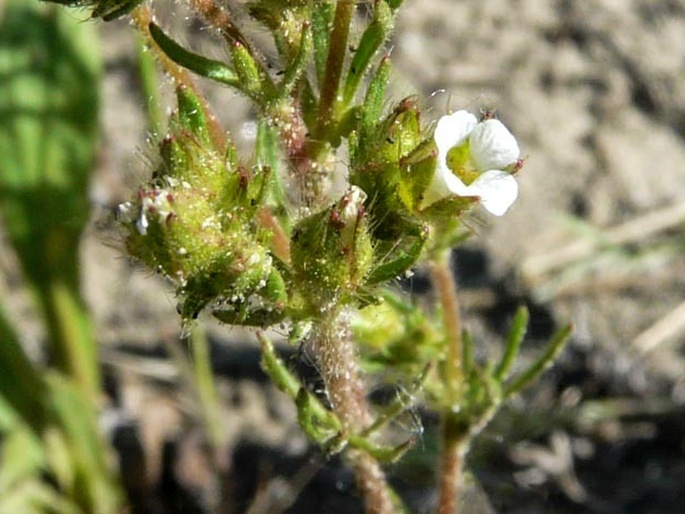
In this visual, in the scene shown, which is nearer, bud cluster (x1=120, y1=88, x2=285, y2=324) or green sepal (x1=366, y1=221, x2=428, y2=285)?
bud cluster (x1=120, y1=88, x2=285, y2=324)

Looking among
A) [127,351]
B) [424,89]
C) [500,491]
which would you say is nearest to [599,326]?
[500,491]

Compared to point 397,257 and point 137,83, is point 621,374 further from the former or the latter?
point 137,83

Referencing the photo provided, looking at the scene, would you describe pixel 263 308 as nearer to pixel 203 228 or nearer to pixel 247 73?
pixel 203 228

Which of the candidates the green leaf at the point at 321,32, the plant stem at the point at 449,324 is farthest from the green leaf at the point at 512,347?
the green leaf at the point at 321,32

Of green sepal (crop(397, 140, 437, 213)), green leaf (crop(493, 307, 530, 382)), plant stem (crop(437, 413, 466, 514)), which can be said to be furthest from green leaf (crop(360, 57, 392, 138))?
plant stem (crop(437, 413, 466, 514))

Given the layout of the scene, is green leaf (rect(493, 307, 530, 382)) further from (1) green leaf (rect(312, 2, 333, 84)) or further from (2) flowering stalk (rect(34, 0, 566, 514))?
(1) green leaf (rect(312, 2, 333, 84))

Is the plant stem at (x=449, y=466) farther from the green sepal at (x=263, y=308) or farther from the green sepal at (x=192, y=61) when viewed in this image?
the green sepal at (x=192, y=61)

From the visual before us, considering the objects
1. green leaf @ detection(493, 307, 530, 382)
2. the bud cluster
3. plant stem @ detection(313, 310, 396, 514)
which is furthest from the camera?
green leaf @ detection(493, 307, 530, 382)

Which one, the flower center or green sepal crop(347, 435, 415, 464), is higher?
the flower center
